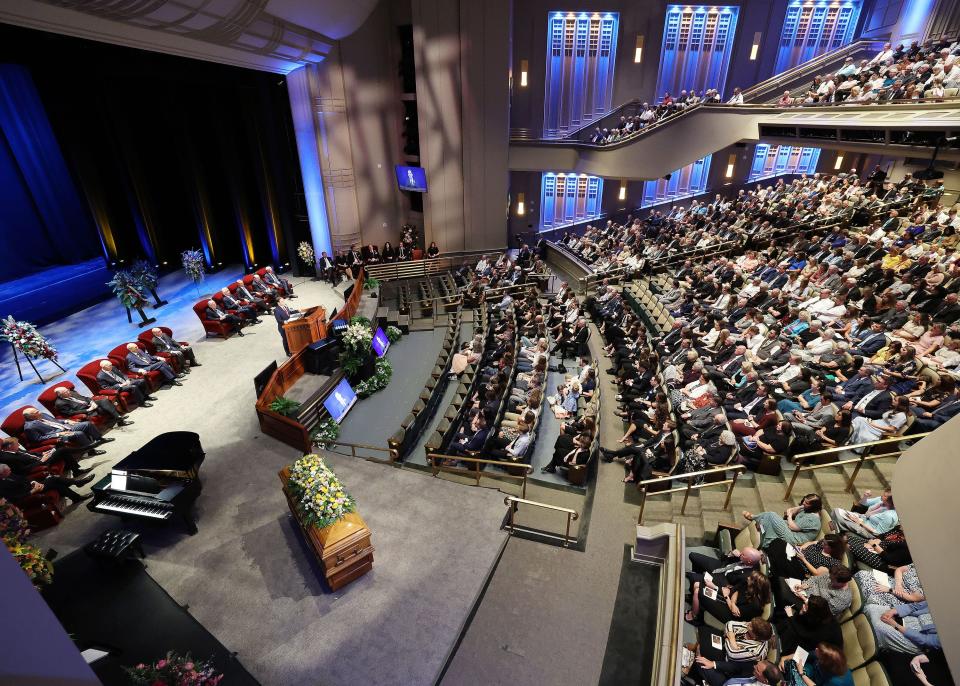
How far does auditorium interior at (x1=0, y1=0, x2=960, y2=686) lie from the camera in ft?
13.4

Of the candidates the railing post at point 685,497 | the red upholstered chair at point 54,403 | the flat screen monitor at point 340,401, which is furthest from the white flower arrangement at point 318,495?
the red upholstered chair at point 54,403

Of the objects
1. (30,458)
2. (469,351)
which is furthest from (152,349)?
(469,351)

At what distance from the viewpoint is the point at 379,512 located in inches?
217

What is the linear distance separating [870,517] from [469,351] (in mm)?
6749

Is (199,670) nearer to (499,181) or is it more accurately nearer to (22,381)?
(22,381)

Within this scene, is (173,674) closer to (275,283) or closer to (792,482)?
(792,482)

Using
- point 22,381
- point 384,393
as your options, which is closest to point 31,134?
point 22,381

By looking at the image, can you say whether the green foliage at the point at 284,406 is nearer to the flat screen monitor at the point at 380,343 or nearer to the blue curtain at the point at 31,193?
the flat screen monitor at the point at 380,343

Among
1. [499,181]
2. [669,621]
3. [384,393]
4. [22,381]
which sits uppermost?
[499,181]

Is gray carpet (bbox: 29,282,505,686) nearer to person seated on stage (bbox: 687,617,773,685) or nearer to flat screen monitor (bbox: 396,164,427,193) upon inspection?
person seated on stage (bbox: 687,617,773,685)

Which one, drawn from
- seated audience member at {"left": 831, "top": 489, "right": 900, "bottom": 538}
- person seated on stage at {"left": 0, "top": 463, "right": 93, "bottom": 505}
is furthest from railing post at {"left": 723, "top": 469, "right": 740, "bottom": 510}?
person seated on stage at {"left": 0, "top": 463, "right": 93, "bottom": 505}

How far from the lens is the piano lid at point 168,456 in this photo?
5379mm

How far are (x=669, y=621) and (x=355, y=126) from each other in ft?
51.6

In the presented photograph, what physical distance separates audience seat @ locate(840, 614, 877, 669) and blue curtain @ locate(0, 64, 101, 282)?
1710cm
